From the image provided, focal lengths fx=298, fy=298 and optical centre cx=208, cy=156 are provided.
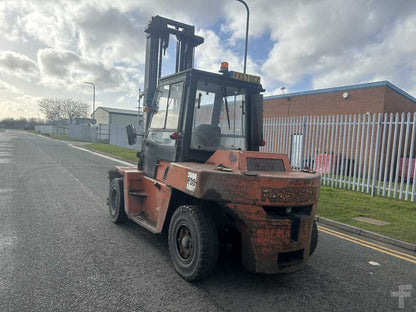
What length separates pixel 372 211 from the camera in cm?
736

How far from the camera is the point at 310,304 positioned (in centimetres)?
304

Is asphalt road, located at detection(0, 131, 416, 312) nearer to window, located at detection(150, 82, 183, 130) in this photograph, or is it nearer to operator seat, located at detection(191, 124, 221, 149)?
operator seat, located at detection(191, 124, 221, 149)

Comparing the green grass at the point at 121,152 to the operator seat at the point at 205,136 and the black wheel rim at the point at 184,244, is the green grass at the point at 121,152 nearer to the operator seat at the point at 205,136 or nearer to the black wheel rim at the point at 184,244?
the operator seat at the point at 205,136

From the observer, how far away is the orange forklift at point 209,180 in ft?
10.2

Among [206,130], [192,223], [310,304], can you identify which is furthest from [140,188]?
[310,304]

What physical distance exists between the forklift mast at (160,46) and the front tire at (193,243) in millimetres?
2338

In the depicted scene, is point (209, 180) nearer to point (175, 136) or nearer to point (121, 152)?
point (175, 136)

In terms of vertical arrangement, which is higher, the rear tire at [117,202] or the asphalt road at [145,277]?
the rear tire at [117,202]

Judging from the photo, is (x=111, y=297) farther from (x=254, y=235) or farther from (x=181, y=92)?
(x=181, y=92)

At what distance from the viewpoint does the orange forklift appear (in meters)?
3.10

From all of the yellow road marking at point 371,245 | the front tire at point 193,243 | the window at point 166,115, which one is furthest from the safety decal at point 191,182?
the yellow road marking at point 371,245

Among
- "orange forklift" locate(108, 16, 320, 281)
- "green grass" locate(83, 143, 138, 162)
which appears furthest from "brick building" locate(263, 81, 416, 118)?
"orange forklift" locate(108, 16, 320, 281)

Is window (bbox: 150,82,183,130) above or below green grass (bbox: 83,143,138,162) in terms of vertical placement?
above

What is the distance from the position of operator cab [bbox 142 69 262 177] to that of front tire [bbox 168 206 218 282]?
875mm
